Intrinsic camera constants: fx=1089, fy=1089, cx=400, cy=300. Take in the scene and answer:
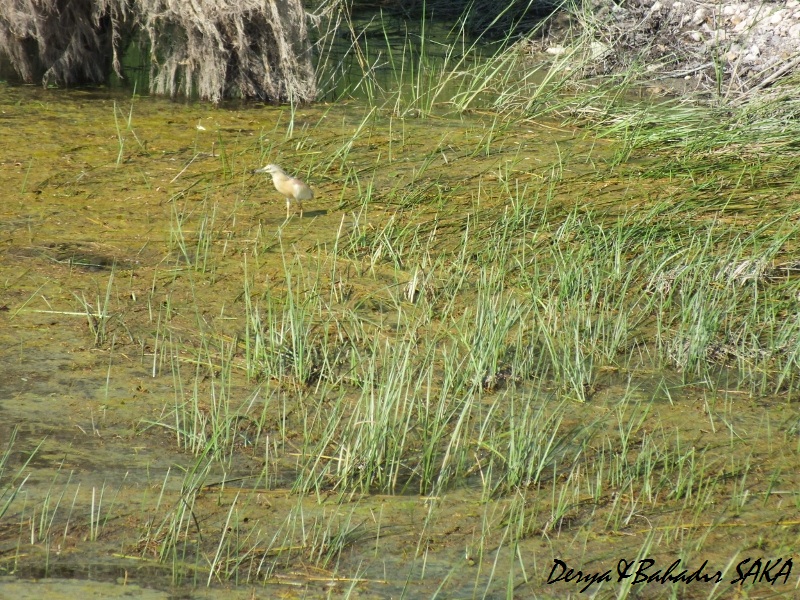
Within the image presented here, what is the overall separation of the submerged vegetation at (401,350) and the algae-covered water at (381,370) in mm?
13

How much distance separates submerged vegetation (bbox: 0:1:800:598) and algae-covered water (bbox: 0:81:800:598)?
0.01 metres

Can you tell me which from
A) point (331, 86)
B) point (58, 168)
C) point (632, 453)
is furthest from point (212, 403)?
point (331, 86)

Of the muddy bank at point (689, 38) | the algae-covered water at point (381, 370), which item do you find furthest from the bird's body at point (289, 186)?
the muddy bank at point (689, 38)

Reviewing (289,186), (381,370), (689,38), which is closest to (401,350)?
(381,370)

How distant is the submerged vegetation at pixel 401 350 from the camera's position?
268cm

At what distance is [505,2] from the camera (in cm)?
888

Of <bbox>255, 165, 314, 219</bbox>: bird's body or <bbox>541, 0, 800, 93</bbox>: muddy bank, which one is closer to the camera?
<bbox>255, 165, 314, 219</bbox>: bird's body

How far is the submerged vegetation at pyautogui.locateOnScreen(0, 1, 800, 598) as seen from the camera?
8.79ft

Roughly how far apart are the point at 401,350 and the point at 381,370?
6.1 inches

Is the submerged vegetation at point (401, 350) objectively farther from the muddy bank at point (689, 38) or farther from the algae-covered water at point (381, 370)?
the muddy bank at point (689, 38)

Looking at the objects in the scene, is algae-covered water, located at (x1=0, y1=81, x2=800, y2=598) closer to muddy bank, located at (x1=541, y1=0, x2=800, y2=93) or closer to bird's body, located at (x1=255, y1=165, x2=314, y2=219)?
bird's body, located at (x1=255, y1=165, x2=314, y2=219)

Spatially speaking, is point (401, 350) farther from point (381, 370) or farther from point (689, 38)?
point (689, 38)

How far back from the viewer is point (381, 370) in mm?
3621

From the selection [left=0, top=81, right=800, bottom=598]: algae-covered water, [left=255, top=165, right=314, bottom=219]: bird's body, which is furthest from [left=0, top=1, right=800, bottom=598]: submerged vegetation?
[left=255, top=165, right=314, bottom=219]: bird's body
